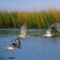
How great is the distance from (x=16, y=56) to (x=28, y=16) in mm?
8996

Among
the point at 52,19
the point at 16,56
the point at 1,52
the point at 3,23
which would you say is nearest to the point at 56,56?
the point at 16,56

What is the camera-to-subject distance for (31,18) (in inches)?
560

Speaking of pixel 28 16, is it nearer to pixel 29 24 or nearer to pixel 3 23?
pixel 29 24

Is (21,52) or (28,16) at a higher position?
(28,16)

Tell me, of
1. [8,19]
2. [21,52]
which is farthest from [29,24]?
[21,52]

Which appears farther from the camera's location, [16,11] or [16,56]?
[16,11]

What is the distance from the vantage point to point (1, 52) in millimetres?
5676

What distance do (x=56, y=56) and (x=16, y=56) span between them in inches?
37.4

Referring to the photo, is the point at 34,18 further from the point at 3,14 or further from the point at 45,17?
the point at 3,14

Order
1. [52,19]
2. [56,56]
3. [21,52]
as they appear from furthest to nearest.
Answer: [52,19], [21,52], [56,56]

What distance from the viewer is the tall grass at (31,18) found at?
13.9 m

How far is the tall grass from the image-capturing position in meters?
13.9

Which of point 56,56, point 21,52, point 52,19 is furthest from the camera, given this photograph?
point 52,19

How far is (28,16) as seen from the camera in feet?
46.9
